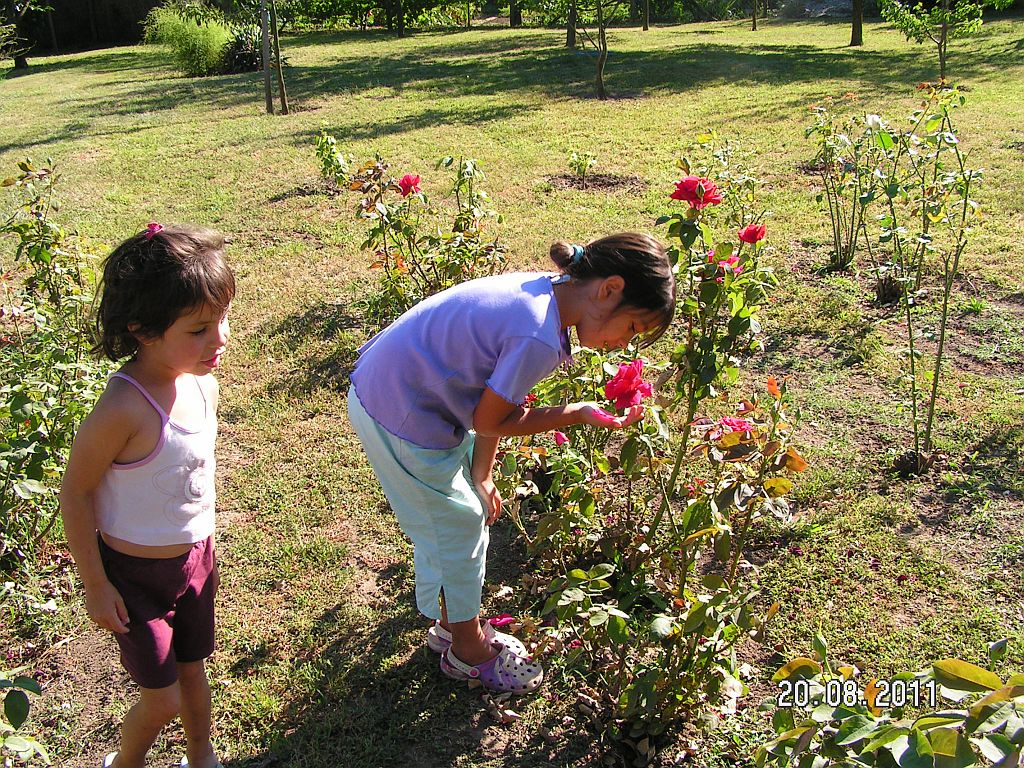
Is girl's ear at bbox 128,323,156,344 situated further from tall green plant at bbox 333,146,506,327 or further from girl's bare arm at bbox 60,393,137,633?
tall green plant at bbox 333,146,506,327

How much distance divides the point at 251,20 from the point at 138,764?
669 inches

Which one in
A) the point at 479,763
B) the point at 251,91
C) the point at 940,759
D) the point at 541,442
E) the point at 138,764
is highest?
the point at 251,91

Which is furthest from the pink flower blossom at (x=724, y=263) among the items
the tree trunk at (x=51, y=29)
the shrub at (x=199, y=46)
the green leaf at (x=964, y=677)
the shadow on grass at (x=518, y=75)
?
the tree trunk at (x=51, y=29)

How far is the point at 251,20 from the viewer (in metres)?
16.5

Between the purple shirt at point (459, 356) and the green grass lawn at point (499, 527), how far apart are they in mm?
906

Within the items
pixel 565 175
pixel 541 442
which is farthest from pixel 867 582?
pixel 565 175

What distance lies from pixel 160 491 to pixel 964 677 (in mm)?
1529

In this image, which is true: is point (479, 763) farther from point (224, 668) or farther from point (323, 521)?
point (323, 521)

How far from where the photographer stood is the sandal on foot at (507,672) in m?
2.39

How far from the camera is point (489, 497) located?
227cm

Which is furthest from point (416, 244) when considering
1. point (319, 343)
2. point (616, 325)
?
point (616, 325)

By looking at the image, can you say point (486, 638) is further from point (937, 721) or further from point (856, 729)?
point (937, 721)

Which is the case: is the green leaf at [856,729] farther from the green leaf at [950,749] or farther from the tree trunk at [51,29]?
the tree trunk at [51,29]

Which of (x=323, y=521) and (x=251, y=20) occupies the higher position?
(x=251, y=20)
